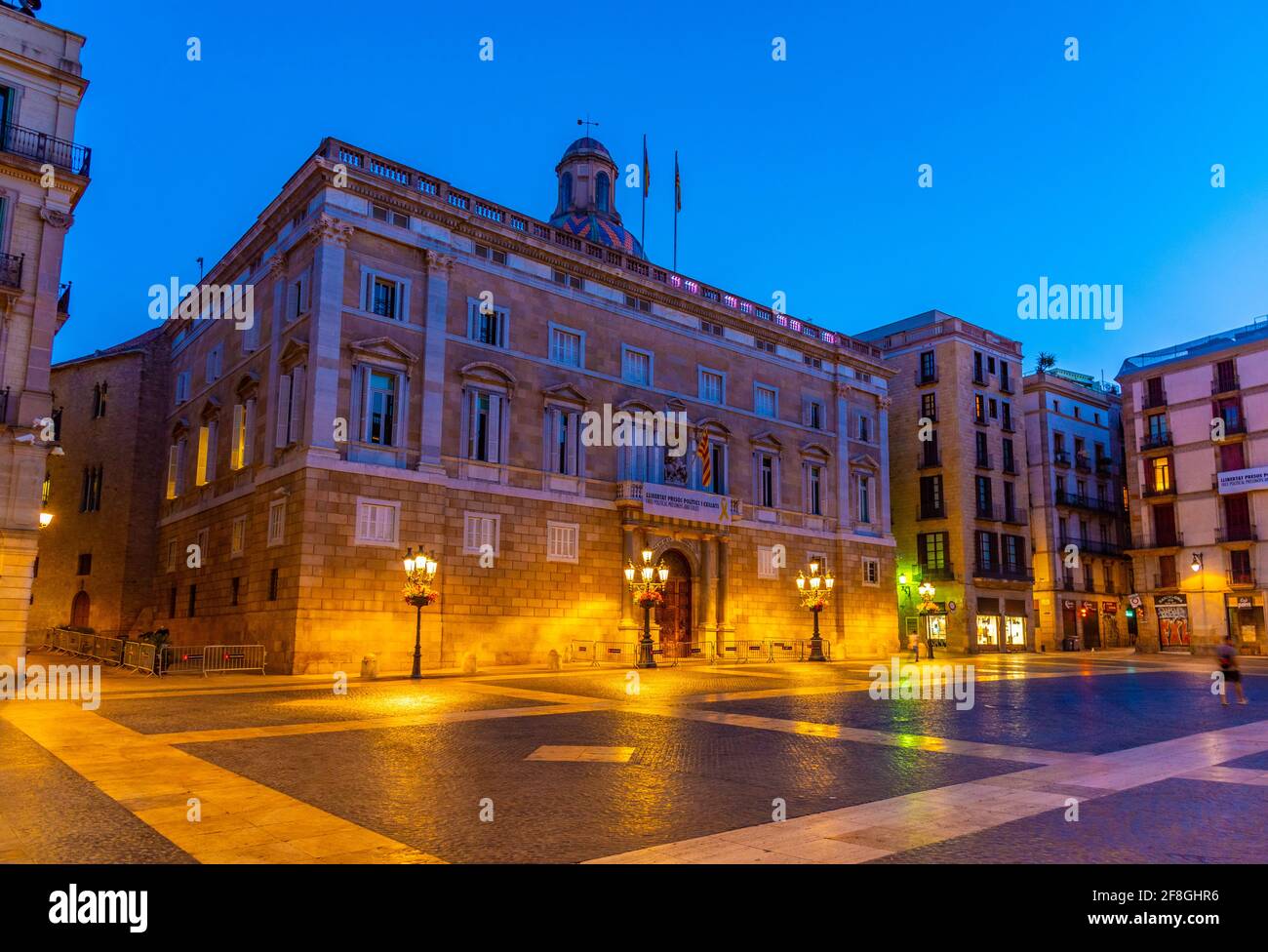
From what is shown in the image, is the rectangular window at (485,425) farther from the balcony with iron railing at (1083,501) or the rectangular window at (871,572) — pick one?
the balcony with iron railing at (1083,501)

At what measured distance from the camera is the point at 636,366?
39094mm

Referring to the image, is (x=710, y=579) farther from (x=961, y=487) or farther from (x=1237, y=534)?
(x=1237, y=534)

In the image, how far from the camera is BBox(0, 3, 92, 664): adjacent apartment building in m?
24.6

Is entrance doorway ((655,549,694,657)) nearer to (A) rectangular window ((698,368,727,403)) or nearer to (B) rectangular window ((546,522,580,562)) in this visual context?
(B) rectangular window ((546,522,580,562))

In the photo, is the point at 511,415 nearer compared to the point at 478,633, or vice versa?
the point at 478,633

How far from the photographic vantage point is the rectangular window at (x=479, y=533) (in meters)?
32.3

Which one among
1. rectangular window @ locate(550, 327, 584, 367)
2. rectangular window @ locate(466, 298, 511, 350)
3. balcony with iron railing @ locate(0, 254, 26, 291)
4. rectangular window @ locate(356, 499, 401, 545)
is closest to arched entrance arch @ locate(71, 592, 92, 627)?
rectangular window @ locate(356, 499, 401, 545)

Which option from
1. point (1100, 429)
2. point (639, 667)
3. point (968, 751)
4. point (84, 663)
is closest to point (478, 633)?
point (639, 667)

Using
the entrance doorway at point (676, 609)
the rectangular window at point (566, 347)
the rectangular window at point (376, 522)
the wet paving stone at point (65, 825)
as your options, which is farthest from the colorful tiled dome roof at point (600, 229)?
the wet paving stone at point (65, 825)

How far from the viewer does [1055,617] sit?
198 ft

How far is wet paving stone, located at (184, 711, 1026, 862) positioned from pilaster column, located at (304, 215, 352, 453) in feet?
55.9

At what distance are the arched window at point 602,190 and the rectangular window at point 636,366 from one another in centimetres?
3114

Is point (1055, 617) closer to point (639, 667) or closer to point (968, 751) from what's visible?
point (639, 667)
